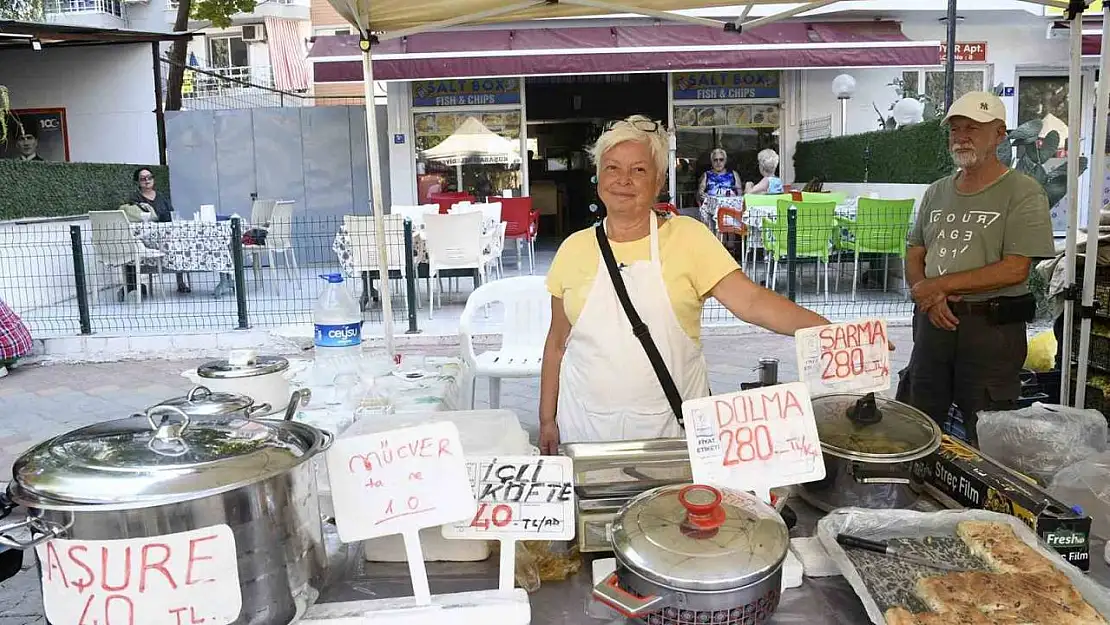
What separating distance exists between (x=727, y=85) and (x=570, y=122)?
3.93m

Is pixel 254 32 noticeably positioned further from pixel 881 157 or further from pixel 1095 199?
pixel 1095 199

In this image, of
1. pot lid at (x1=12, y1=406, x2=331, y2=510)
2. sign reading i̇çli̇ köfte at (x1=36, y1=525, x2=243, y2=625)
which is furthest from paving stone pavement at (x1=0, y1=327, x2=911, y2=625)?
sign reading i̇çli̇ köfte at (x1=36, y1=525, x2=243, y2=625)

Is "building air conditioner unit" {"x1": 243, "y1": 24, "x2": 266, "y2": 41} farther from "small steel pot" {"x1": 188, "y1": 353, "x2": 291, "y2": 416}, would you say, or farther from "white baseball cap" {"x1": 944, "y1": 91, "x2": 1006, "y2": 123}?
"small steel pot" {"x1": 188, "y1": 353, "x2": 291, "y2": 416}

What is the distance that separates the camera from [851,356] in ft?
5.76

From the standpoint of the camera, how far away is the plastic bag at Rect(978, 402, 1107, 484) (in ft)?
6.76

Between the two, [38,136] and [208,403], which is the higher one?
A: [38,136]

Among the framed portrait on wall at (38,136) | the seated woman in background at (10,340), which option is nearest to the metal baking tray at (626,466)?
the seated woman in background at (10,340)

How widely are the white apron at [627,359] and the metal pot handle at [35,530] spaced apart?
→ 1563 mm

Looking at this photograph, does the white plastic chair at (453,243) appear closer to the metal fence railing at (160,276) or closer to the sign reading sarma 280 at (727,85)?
the metal fence railing at (160,276)

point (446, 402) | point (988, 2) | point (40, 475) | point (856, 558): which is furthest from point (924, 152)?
point (40, 475)

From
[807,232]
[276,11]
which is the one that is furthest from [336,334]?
[276,11]

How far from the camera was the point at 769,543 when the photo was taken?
4.00ft

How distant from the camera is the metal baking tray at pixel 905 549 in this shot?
52.4 inches

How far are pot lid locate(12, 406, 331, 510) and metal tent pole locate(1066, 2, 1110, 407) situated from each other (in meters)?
3.05
